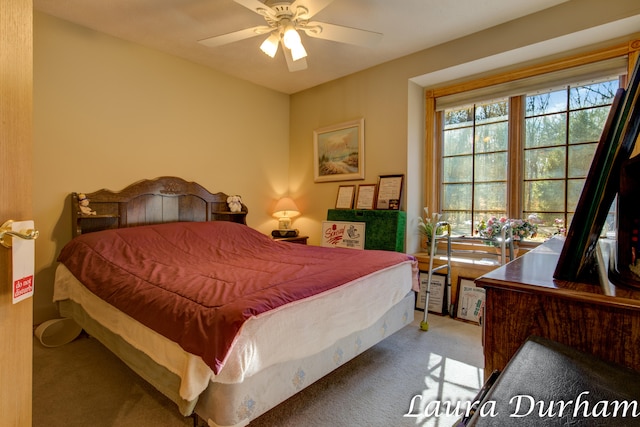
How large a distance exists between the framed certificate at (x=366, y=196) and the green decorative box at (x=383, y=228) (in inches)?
4.3

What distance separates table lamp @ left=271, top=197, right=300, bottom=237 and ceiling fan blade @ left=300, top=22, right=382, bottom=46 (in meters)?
2.31

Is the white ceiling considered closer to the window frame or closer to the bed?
the window frame

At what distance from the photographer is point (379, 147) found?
373cm

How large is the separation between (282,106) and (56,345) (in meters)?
3.62

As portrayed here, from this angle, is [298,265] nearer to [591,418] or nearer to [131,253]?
[131,253]

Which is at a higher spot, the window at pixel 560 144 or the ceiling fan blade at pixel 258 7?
the ceiling fan blade at pixel 258 7

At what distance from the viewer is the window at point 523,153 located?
9.39 ft

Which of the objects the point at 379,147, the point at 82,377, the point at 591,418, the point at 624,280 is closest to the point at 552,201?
the point at 379,147

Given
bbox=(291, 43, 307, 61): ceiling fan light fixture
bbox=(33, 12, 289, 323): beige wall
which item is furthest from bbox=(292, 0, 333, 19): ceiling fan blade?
bbox=(33, 12, 289, 323): beige wall

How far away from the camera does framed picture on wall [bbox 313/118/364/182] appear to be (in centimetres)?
388

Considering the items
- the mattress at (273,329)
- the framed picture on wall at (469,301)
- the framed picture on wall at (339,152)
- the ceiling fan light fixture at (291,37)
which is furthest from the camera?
the framed picture on wall at (339,152)

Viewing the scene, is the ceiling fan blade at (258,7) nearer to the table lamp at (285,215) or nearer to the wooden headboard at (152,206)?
the wooden headboard at (152,206)

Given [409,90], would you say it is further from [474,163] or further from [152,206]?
[152,206]

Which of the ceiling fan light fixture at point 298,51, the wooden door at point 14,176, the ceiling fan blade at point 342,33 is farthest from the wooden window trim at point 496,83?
the wooden door at point 14,176
